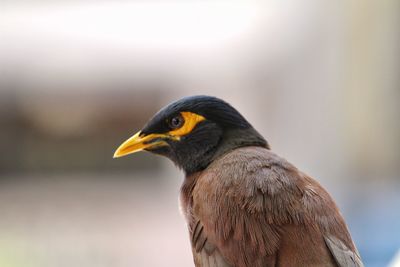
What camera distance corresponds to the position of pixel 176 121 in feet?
9.18

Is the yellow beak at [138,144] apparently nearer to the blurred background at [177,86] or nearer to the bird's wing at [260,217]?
the bird's wing at [260,217]

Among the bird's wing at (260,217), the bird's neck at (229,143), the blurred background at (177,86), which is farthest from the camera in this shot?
the blurred background at (177,86)

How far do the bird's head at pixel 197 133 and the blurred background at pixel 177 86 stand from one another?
181 inches

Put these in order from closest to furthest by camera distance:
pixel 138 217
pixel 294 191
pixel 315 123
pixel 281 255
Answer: pixel 281 255 → pixel 294 191 → pixel 315 123 → pixel 138 217

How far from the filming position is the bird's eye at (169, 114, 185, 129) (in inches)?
110

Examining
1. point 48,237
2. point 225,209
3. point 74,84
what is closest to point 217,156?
point 225,209

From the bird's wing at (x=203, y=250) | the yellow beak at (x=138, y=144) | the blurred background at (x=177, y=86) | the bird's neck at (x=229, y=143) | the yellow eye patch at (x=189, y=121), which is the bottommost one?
the bird's wing at (x=203, y=250)

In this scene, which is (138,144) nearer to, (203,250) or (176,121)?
(176,121)

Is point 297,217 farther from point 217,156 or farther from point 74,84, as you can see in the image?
point 74,84

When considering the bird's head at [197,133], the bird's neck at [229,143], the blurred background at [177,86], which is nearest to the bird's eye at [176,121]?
the bird's head at [197,133]

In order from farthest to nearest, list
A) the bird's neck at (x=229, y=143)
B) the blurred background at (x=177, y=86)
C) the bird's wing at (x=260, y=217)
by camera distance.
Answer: the blurred background at (x=177, y=86), the bird's neck at (x=229, y=143), the bird's wing at (x=260, y=217)

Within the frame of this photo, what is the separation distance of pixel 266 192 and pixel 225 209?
0.12 meters

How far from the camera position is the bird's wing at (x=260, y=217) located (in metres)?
2.25

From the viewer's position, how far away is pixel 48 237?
6988 millimetres
